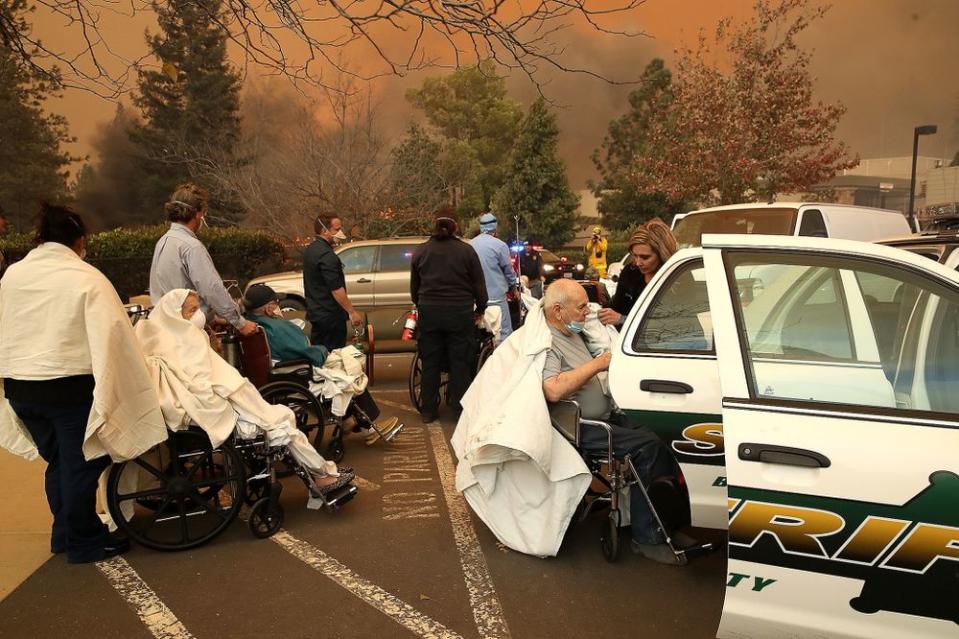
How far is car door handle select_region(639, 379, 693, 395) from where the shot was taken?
11.0 feet

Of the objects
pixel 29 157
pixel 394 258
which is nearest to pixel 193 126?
pixel 29 157

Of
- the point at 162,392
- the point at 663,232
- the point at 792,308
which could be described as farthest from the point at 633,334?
the point at 162,392

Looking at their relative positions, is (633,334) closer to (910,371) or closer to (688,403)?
(688,403)

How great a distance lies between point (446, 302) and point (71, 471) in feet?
11.2

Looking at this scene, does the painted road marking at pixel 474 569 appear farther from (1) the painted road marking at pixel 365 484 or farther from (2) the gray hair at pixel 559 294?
(2) the gray hair at pixel 559 294

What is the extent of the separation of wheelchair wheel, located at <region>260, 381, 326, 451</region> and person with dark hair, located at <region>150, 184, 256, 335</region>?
0.48 metres

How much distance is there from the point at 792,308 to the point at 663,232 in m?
2.23

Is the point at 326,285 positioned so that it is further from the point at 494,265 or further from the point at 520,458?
the point at 520,458

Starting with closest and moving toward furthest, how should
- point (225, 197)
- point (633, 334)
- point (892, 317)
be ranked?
1. point (892, 317)
2. point (633, 334)
3. point (225, 197)

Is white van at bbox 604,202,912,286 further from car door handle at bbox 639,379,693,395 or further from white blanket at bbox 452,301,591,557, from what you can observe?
car door handle at bbox 639,379,693,395

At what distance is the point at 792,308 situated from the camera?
2.86 m

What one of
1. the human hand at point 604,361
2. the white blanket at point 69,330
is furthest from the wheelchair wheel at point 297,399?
the human hand at point 604,361

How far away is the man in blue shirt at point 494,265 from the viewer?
7273 millimetres

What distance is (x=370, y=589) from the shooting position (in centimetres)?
343
